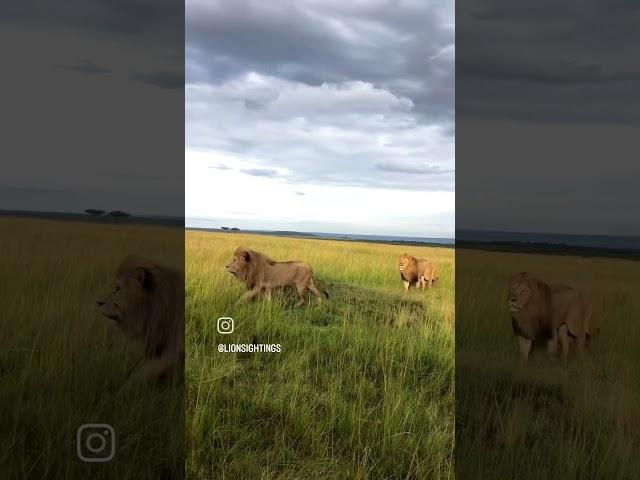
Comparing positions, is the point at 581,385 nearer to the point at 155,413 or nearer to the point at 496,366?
the point at 496,366

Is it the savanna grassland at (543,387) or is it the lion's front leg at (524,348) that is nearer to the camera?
the savanna grassland at (543,387)

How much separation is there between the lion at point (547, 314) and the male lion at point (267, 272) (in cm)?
144

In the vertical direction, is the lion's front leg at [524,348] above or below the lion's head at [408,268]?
below

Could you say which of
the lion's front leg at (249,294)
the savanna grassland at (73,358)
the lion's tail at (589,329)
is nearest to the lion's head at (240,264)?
the lion's front leg at (249,294)

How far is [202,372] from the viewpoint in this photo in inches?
101

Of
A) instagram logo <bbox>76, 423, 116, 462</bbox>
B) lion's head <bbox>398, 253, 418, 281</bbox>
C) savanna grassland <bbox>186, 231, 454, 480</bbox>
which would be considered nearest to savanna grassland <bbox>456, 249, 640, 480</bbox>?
savanna grassland <bbox>186, 231, 454, 480</bbox>

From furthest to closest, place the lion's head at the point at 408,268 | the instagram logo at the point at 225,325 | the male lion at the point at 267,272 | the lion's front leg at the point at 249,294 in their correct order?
the lion's head at the point at 408,268 < the male lion at the point at 267,272 < the lion's front leg at the point at 249,294 < the instagram logo at the point at 225,325

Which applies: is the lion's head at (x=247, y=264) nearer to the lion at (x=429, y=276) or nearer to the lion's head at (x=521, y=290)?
the lion at (x=429, y=276)

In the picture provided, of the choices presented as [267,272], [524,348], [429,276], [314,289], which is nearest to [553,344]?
[524,348]

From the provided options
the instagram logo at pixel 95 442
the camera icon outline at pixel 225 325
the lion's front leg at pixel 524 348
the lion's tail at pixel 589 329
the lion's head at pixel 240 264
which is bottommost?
the instagram logo at pixel 95 442

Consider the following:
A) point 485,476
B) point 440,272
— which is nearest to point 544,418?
point 485,476

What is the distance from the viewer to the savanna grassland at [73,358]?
6.40 feet

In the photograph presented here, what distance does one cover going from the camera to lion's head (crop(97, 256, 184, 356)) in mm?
2236

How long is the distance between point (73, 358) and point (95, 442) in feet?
1.19
